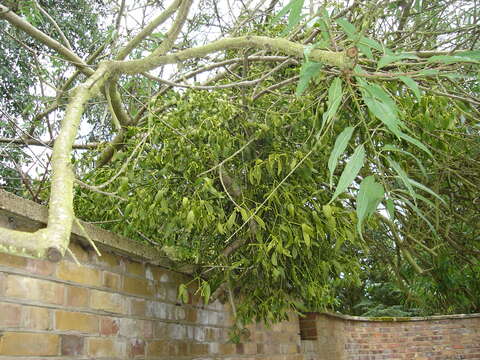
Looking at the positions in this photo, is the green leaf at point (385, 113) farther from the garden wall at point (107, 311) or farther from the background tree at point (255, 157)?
the garden wall at point (107, 311)

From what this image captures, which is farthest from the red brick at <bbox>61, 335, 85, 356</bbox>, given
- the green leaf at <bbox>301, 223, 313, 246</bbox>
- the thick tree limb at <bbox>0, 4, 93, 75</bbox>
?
the thick tree limb at <bbox>0, 4, 93, 75</bbox>

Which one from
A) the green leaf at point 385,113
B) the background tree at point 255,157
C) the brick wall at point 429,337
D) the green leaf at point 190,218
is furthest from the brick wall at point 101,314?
the brick wall at point 429,337

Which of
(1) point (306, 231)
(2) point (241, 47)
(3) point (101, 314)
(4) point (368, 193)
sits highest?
(2) point (241, 47)

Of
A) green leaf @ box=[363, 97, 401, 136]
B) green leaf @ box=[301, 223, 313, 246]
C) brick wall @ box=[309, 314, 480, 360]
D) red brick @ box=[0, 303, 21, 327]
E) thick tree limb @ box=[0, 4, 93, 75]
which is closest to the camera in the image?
green leaf @ box=[363, 97, 401, 136]

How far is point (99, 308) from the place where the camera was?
227cm

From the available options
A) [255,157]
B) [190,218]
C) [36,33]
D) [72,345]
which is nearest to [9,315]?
[72,345]

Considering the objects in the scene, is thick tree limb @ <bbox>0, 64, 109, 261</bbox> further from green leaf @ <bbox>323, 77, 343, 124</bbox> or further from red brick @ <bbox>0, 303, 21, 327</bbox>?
green leaf @ <bbox>323, 77, 343, 124</bbox>

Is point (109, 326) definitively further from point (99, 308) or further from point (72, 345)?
point (72, 345)

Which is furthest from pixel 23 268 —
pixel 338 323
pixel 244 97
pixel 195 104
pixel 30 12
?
pixel 338 323

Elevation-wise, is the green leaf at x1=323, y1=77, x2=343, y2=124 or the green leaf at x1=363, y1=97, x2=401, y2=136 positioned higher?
the green leaf at x1=323, y1=77, x2=343, y2=124

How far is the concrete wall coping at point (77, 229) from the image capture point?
Result: 1.77 metres

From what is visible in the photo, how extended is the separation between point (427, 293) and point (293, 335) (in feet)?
15.7

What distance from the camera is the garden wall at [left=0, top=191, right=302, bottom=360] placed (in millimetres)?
1791

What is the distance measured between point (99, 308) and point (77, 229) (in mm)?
437
